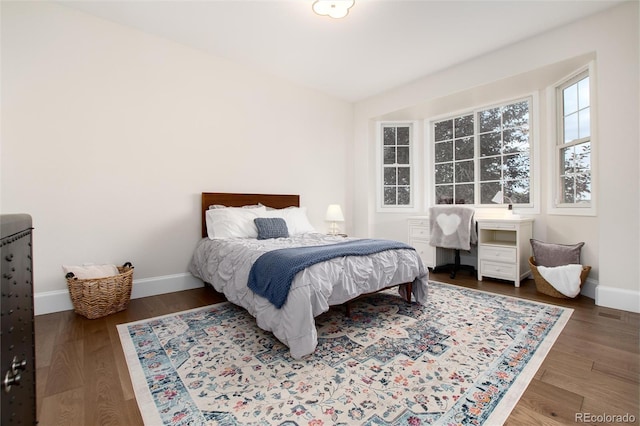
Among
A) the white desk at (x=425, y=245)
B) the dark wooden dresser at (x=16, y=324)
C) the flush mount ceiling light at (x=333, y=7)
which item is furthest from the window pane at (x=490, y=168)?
the dark wooden dresser at (x=16, y=324)

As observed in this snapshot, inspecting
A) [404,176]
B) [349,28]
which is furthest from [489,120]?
[349,28]

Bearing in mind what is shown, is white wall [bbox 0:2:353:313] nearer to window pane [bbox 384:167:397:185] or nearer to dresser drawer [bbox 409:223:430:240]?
window pane [bbox 384:167:397:185]

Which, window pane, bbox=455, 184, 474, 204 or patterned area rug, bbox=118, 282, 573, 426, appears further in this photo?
window pane, bbox=455, 184, 474, 204

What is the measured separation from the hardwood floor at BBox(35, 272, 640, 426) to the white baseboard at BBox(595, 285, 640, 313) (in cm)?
12

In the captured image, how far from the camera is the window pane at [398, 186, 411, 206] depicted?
16.7 feet

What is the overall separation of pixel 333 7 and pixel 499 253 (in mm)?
3273


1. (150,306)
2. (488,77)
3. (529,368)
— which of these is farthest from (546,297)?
(150,306)

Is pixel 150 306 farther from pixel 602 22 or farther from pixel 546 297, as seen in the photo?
pixel 602 22

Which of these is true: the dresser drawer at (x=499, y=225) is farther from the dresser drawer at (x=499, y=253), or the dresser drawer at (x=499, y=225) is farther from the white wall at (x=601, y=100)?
the white wall at (x=601, y=100)

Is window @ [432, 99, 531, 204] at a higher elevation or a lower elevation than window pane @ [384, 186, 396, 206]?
higher

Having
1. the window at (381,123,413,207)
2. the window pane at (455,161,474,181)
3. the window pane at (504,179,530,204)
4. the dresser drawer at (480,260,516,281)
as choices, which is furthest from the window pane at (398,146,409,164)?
the dresser drawer at (480,260,516,281)

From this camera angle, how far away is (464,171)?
4551mm

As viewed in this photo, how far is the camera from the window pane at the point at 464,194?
14.7 ft

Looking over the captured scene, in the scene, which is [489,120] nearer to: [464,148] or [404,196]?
[464,148]
